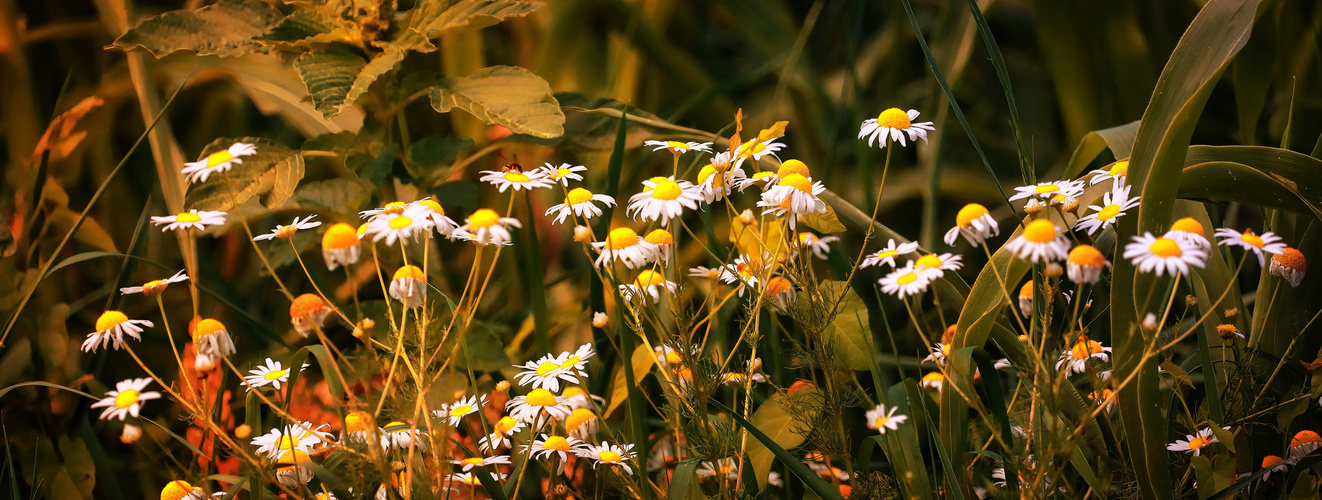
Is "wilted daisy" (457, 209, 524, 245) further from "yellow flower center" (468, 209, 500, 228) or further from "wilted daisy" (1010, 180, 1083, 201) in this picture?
"wilted daisy" (1010, 180, 1083, 201)

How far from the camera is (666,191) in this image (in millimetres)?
449

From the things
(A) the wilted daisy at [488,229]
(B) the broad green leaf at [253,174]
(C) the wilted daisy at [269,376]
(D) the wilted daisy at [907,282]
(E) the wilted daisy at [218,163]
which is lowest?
(C) the wilted daisy at [269,376]

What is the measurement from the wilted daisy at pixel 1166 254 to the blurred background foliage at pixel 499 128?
16.4 inches

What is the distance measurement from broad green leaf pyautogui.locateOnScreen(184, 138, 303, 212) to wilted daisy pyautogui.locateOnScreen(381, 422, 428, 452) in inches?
8.9

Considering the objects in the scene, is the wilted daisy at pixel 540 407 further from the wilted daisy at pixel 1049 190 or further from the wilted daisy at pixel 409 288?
the wilted daisy at pixel 1049 190

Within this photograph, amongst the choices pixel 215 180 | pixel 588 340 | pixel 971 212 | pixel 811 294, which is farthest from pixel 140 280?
pixel 971 212

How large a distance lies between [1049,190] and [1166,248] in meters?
0.10

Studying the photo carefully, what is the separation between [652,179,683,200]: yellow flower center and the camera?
1.47ft

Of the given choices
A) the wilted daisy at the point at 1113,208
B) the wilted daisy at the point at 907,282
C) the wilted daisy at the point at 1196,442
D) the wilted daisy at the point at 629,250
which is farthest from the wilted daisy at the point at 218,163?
the wilted daisy at the point at 1196,442

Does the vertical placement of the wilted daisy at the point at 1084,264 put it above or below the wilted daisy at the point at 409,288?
above

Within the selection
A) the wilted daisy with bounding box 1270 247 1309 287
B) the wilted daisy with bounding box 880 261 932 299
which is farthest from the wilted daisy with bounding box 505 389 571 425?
the wilted daisy with bounding box 1270 247 1309 287

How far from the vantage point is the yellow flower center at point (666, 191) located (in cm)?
45

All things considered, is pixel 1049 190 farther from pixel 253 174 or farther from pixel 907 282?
pixel 253 174

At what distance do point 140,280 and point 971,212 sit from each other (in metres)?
0.93
